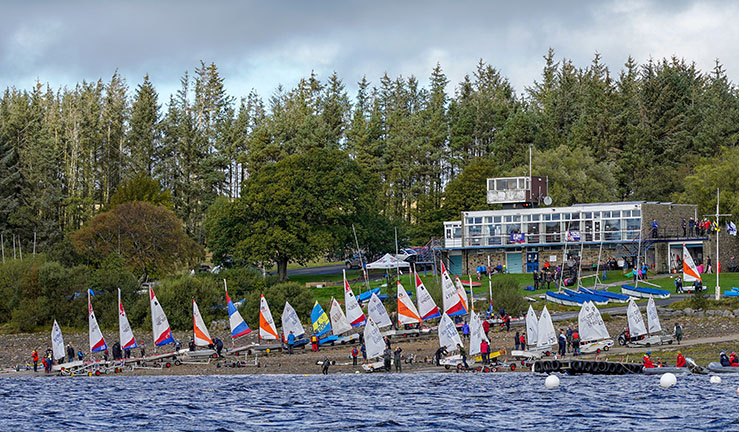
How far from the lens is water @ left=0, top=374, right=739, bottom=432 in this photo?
1422 inches

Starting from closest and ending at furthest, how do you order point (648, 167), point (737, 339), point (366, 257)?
point (737, 339)
point (366, 257)
point (648, 167)

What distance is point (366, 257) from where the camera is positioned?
96438 mm

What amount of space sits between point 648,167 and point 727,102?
42.3ft

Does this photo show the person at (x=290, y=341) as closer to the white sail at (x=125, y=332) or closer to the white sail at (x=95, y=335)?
the white sail at (x=125, y=332)

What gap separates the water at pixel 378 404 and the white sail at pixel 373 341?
4.38 ft

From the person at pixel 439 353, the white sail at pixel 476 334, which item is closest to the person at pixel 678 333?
the white sail at pixel 476 334

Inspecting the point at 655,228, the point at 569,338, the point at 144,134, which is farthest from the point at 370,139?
the point at 569,338

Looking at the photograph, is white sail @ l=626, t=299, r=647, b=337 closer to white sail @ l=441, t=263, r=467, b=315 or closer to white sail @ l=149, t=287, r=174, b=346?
white sail @ l=441, t=263, r=467, b=315

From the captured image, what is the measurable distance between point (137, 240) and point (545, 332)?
4432 centimetres

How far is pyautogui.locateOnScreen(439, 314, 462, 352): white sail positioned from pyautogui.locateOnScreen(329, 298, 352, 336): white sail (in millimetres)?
11365

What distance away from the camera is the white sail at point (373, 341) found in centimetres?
5100

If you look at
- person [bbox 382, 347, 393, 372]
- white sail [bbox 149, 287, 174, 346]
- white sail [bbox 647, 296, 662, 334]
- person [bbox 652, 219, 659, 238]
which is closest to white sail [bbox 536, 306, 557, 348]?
white sail [bbox 647, 296, 662, 334]

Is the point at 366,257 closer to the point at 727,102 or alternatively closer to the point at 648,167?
the point at 648,167

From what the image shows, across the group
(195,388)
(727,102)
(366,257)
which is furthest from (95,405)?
(727,102)
